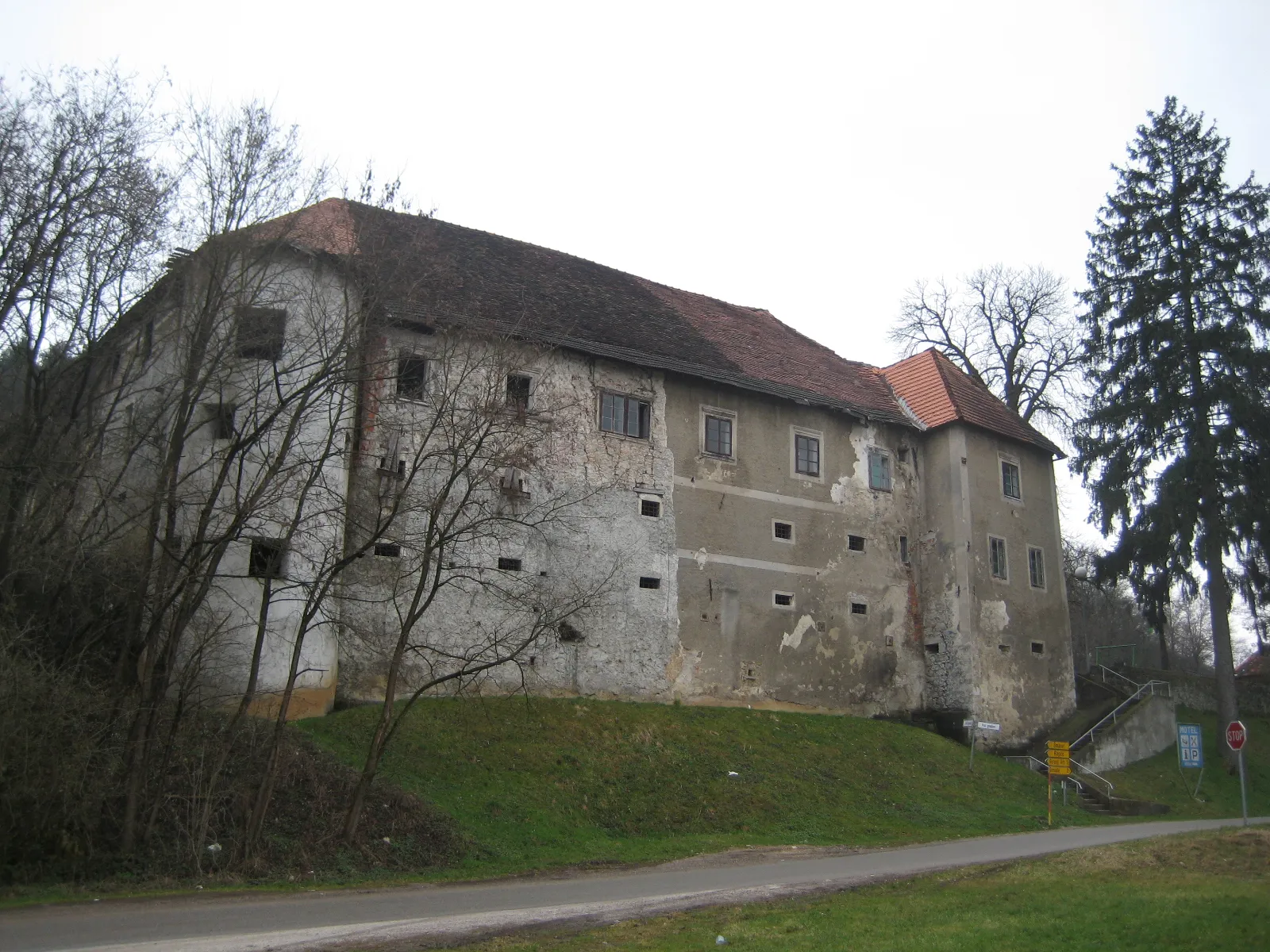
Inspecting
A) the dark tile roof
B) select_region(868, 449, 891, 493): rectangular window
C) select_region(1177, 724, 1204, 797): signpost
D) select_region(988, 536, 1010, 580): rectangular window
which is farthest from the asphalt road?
select_region(868, 449, 891, 493): rectangular window

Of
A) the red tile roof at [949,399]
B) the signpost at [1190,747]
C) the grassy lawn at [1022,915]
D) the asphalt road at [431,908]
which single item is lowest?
the asphalt road at [431,908]

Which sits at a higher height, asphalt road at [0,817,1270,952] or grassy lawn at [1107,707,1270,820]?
grassy lawn at [1107,707,1270,820]

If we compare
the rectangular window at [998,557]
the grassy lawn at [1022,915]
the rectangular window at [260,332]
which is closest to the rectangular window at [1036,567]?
the rectangular window at [998,557]

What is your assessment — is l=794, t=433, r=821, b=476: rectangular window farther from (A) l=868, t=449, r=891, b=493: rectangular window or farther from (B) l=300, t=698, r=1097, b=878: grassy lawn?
(B) l=300, t=698, r=1097, b=878: grassy lawn

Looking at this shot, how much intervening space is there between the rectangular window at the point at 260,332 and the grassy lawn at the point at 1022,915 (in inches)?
404

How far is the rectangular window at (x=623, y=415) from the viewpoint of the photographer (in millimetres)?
25703

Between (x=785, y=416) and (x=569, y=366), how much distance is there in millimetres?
6274

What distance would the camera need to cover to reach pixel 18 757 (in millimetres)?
12977

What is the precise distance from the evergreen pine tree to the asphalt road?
1531 cm

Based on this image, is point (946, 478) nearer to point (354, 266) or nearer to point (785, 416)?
point (785, 416)

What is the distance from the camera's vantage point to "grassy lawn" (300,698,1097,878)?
17609 mm

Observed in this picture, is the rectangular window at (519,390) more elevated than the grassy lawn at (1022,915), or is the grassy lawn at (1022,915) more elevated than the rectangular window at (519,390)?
the rectangular window at (519,390)

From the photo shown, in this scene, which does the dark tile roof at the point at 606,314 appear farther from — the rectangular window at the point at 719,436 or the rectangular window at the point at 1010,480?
the rectangular window at the point at 1010,480

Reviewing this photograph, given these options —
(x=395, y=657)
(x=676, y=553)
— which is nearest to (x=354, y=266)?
(x=395, y=657)
